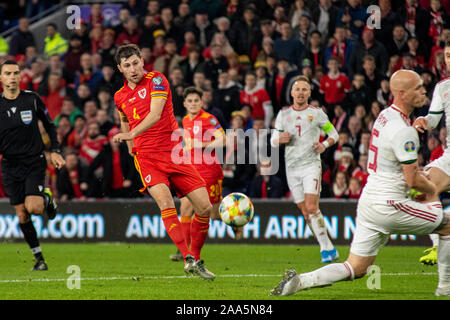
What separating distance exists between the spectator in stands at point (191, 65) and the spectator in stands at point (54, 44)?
425 centimetres

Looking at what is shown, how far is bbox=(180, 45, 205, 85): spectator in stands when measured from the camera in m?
17.2

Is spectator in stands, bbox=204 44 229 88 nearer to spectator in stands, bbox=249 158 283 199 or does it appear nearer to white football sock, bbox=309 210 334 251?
spectator in stands, bbox=249 158 283 199

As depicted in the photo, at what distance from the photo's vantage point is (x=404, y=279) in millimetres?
8859

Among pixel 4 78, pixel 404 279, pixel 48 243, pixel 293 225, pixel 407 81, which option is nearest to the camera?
pixel 407 81

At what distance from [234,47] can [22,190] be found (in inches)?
321

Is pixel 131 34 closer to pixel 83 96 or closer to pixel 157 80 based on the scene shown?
pixel 83 96

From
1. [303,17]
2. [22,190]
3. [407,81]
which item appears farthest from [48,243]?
[407,81]

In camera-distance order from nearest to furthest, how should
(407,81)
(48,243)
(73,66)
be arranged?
(407,81) < (48,243) < (73,66)

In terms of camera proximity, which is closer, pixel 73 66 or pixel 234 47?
pixel 234 47

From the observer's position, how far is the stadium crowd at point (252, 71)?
599 inches

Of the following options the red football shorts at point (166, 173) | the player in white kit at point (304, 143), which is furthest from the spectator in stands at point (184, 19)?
the red football shorts at point (166, 173)

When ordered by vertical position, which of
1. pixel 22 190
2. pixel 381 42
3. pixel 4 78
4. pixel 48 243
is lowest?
pixel 48 243

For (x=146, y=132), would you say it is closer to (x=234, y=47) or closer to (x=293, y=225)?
(x=293, y=225)

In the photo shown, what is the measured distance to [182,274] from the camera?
9648 millimetres
